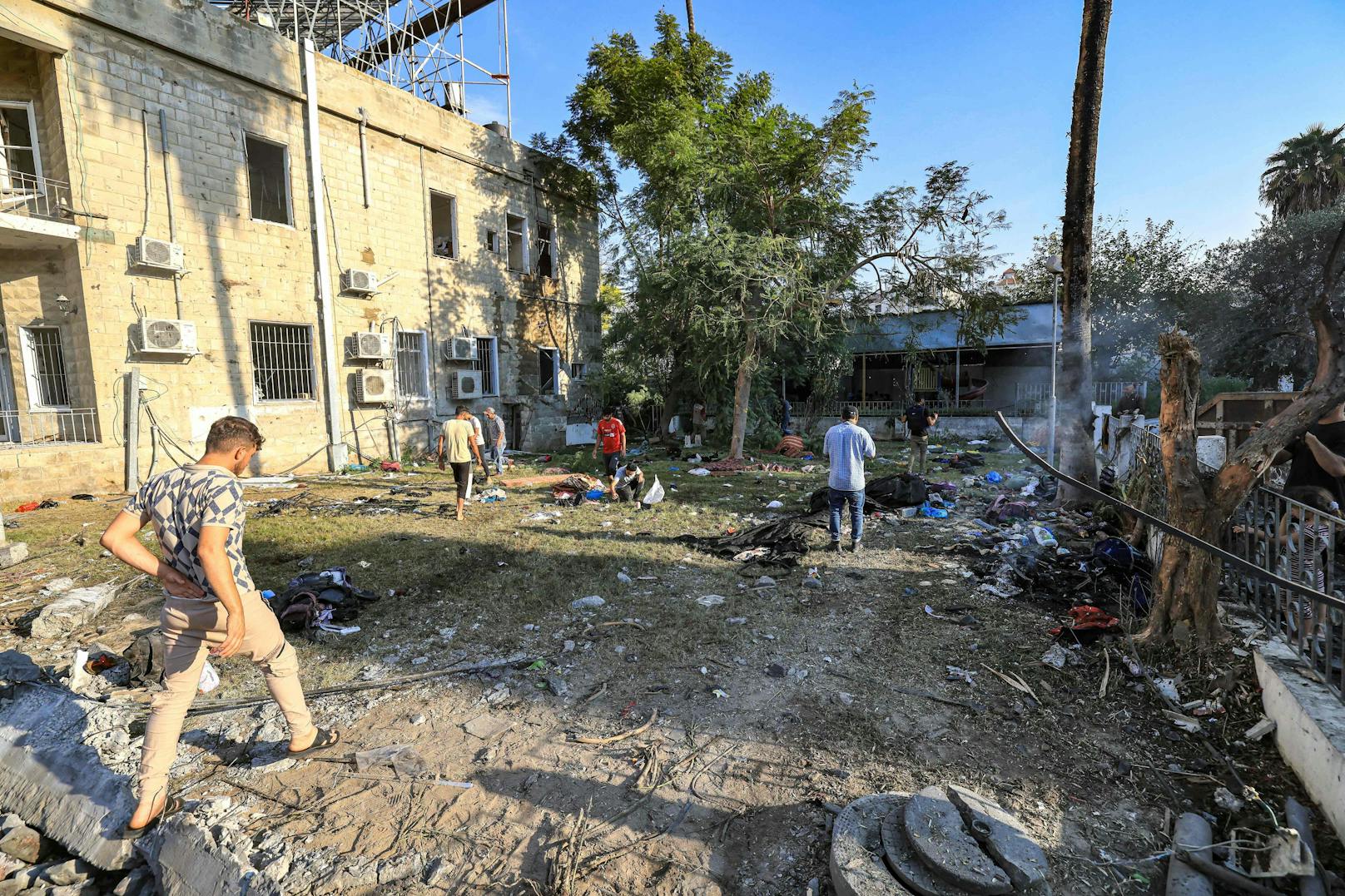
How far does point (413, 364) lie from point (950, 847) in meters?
14.2

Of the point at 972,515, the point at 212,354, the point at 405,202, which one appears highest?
the point at 405,202

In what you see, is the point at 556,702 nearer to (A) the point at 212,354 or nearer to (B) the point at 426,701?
(B) the point at 426,701

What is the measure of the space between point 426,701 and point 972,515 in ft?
24.2

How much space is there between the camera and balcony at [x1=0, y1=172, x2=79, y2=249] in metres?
8.69

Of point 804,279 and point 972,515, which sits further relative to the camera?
point 804,279

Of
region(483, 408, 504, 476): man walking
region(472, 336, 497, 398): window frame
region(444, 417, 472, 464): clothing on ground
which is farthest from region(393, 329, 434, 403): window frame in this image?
region(444, 417, 472, 464): clothing on ground

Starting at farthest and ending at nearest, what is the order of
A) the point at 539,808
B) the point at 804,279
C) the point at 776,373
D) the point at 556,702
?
1. the point at 776,373
2. the point at 804,279
3. the point at 556,702
4. the point at 539,808

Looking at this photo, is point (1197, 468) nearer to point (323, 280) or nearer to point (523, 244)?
point (323, 280)

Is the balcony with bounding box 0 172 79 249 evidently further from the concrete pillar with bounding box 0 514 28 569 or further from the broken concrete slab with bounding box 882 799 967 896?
the broken concrete slab with bounding box 882 799 967 896

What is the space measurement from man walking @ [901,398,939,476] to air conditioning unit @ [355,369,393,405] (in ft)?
34.4

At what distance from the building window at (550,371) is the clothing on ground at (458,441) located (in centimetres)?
975

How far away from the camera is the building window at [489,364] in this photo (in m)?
16.2

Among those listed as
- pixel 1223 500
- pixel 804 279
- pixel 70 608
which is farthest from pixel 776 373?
pixel 70 608

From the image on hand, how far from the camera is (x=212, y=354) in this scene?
10.8 m
